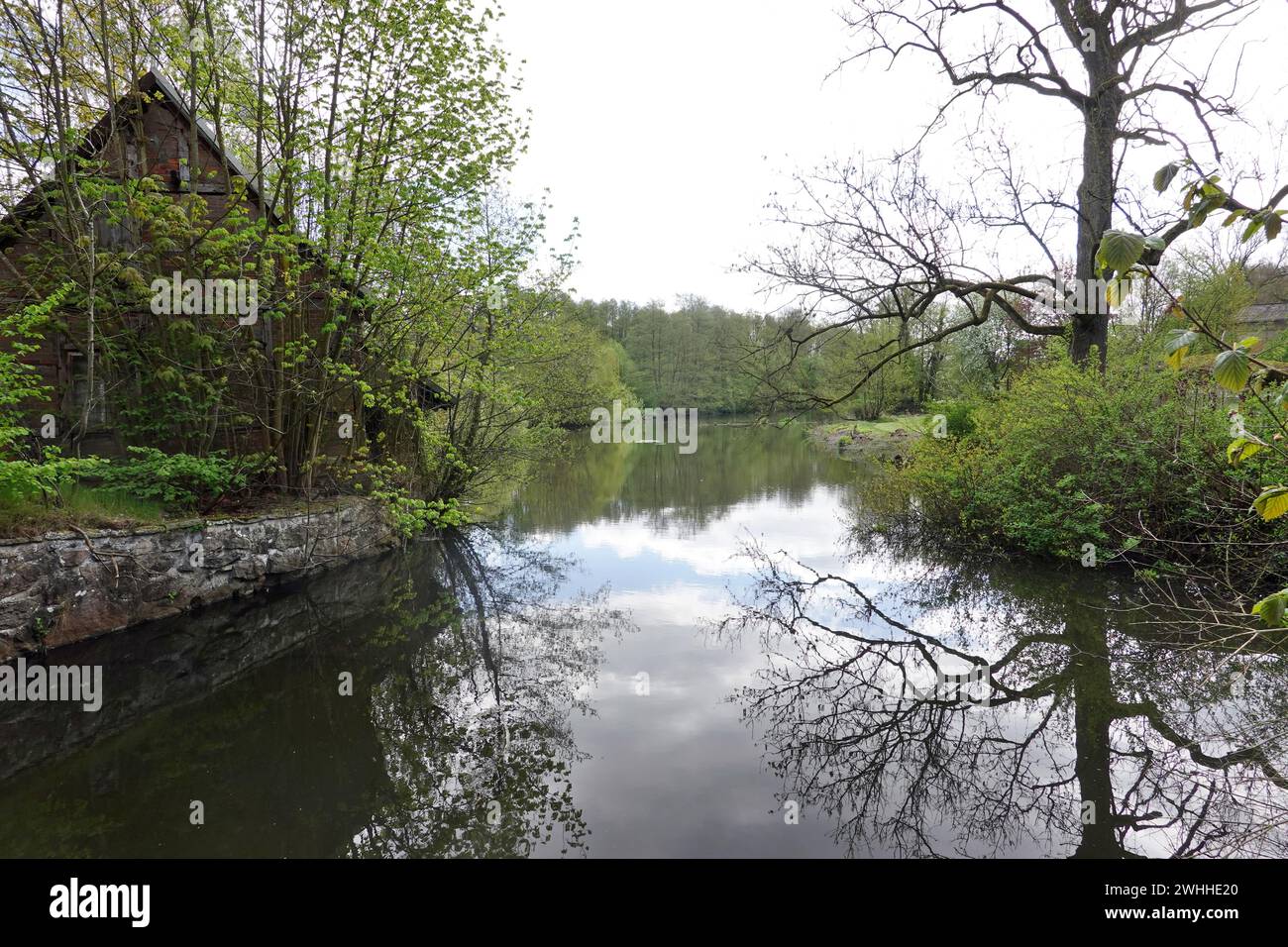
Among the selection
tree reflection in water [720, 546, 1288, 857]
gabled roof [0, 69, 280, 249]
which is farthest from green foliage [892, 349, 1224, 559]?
gabled roof [0, 69, 280, 249]

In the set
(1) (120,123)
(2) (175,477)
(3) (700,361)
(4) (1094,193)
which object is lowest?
(2) (175,477)

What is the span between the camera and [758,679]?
634 centimetres

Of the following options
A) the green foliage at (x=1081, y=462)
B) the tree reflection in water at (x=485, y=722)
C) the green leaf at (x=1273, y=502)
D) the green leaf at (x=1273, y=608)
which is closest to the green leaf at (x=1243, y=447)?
the green leaf at (x=1273, y=502)

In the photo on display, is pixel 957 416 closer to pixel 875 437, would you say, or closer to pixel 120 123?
pixel 875 437

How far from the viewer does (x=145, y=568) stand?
7945 mm

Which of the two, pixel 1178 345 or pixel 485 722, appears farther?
pixel 485 722

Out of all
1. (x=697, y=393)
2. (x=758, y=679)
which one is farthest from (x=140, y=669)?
(x=697, y=393)

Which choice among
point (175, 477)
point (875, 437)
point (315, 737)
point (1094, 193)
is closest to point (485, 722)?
point (315, 737)

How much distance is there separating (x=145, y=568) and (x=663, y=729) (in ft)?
21.5

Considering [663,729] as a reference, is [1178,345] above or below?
above

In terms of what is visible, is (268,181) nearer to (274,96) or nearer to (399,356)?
(274,96)

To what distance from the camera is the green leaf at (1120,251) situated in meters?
1.62

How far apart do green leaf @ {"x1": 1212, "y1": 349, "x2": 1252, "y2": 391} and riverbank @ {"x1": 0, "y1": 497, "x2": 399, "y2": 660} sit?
9.06 meters

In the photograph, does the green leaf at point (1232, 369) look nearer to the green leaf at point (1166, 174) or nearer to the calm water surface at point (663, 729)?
the green leaf at point (1166, 174)
